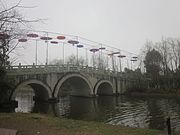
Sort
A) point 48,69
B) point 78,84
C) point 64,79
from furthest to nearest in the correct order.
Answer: point 78,84 < point 64,79 < point 48,69

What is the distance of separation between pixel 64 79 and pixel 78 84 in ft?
26.5

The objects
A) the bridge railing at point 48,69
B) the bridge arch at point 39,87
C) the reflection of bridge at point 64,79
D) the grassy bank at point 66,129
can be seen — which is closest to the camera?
the grassy bank at point 66,129

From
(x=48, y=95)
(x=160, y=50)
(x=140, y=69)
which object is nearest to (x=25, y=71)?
(x=48, y=95)

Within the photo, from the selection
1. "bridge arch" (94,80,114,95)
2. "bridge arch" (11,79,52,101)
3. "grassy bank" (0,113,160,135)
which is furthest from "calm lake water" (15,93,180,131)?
"bridge arch" (94,80,114,95)

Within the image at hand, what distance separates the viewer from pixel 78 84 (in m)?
46.0

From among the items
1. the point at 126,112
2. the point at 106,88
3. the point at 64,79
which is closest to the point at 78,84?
the point at 106,88

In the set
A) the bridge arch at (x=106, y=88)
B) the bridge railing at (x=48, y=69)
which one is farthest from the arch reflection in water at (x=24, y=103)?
the bridge arch at (x=106, y=88)

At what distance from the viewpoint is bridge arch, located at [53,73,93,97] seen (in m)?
38.3

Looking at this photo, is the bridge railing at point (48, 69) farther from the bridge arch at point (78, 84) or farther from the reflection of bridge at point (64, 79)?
A: the bridge arch at point (78, 84)

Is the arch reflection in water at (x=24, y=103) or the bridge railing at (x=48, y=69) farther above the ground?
the bridge railing at (x=48, y=69)

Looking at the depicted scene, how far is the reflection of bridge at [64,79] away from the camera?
32.3m

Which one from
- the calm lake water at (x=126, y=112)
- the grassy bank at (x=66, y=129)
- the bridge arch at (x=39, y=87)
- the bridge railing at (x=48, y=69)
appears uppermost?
the bridge railing at (x=48, y=69)

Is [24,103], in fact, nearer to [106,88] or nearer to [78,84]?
[78,84]

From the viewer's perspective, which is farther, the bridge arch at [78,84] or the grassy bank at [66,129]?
the bridge arch at [78,84]
